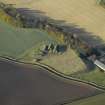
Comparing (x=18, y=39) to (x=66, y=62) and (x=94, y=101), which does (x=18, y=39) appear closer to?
(x=66, y=62)

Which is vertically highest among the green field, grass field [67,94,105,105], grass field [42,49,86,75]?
grass field [67,94,105,105]

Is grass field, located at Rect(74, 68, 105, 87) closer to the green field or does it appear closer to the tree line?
the tree line

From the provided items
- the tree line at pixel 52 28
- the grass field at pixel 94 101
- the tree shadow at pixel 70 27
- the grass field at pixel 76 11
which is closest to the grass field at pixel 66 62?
the tree line at pixel 52 28

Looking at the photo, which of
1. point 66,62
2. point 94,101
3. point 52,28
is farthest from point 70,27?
point 94,101

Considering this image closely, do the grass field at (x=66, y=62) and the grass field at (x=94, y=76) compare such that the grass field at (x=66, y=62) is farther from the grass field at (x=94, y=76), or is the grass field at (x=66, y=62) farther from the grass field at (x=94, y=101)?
the grass field at (x=94, y=101)

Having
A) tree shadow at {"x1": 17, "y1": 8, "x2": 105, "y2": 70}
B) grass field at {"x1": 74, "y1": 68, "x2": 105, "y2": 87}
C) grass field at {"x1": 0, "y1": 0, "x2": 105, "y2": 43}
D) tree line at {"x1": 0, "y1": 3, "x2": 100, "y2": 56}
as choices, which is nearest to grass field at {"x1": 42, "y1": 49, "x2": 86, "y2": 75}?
grass field at {"x1": 74, "y1": 68, "x2": 105, "y2": 87}
